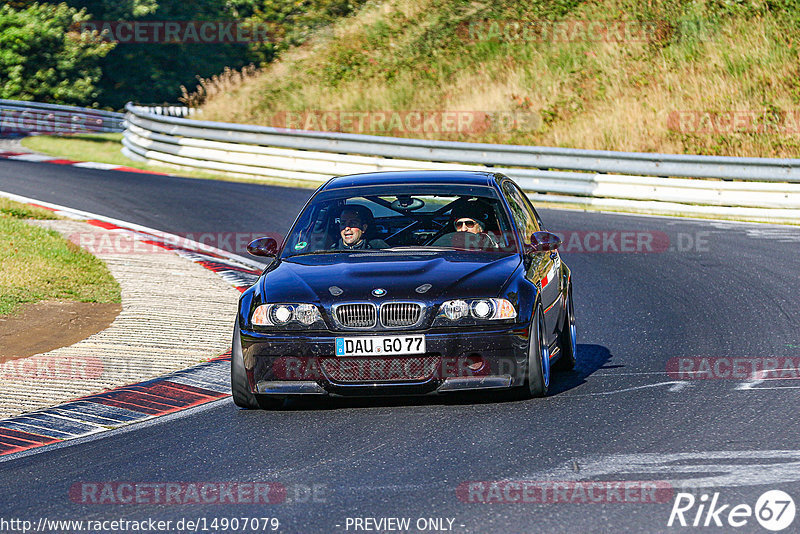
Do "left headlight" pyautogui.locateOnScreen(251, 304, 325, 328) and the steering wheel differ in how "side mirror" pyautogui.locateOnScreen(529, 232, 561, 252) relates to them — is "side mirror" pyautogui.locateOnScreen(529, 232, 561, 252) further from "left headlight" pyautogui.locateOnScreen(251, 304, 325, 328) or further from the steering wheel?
"left headlight" pyautogui.locateOnScreen(251, 304, 325, 328)

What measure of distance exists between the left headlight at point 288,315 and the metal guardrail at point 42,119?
3009 cm

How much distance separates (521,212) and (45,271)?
6.38 m

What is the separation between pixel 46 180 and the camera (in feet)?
79.6

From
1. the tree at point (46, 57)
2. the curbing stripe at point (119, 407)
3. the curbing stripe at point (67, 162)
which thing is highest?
the tree at point (46, 57)

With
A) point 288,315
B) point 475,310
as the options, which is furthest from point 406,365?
point 288,315

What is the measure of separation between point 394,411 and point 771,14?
24.7 metres

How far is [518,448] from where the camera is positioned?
21.9 ft

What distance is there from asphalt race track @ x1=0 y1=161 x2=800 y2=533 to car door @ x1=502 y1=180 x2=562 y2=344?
1.59 feet

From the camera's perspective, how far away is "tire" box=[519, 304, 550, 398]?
7.75 m

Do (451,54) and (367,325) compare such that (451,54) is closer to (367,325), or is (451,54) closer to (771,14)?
(771,14)

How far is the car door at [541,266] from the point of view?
27.7 feet

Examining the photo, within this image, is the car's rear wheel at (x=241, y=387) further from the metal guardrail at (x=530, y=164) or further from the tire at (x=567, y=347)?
the metal guardrail at (x=530, y=164)

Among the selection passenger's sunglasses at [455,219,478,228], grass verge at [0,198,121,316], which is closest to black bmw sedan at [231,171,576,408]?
passenger's sunglasses at [455,219,478,228]

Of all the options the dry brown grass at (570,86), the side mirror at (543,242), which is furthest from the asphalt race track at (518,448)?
the dry brown grass at (570,86)
